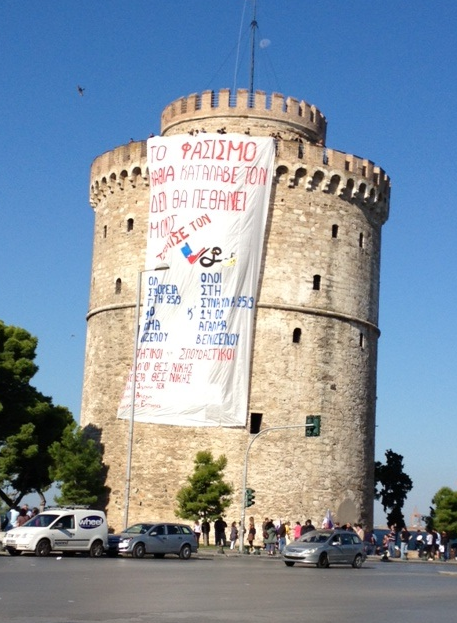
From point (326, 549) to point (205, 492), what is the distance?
31.3ft

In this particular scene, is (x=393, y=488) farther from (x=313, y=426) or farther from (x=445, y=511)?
(x=313, y=426)

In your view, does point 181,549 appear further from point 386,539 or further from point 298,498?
point 386,539

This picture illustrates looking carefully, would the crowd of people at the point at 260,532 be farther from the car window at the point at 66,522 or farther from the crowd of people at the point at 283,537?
the car window at the point at 66,522

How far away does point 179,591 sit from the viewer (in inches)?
635

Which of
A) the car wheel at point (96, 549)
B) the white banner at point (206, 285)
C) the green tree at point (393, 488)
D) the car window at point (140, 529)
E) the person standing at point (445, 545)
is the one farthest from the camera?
the green tree at point (393, 488)

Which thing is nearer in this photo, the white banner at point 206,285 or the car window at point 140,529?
the car window at point 140,529

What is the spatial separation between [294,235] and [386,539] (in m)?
11.5

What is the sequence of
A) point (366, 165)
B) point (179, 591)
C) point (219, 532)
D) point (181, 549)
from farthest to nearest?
point (366, 165) → point (219, 532) → point (181, 549) → point (179, 591)

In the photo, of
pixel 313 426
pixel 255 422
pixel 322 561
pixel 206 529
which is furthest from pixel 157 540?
pixel 255 422

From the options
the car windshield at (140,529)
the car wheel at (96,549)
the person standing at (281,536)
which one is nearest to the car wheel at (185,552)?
the car windshield at (140,529)

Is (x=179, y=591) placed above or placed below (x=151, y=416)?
below

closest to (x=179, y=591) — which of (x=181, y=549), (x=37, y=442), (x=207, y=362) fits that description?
(x=181, y=549)

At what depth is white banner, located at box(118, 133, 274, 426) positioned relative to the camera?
124ft

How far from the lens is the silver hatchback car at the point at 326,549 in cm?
2614
